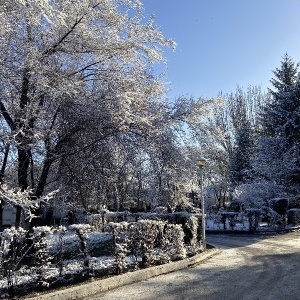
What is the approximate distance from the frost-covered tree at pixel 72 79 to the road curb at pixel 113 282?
10.3 ft

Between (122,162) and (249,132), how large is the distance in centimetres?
3147

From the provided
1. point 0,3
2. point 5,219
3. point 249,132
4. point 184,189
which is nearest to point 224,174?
point 249,132

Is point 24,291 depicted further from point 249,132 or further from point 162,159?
point 249,132

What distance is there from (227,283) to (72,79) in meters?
5.98

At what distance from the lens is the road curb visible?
614cm

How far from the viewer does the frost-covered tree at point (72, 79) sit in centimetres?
883

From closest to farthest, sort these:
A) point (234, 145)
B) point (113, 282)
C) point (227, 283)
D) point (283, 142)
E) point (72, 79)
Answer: point (113, 282) < point (227, 283) < point (72, 79) < point (283, 142) < point (234, 145)

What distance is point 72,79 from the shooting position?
9.70 m

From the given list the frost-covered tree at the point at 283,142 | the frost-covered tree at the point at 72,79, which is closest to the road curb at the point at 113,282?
the frost-covered tree at the point at 72,79

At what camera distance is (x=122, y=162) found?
11.1 meters

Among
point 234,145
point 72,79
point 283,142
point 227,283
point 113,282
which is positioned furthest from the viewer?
point 234,145

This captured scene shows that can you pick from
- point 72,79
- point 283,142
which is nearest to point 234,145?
point 283,142

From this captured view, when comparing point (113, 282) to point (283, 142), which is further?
point (283, 142)

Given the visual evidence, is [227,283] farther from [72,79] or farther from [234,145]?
[234,145]
